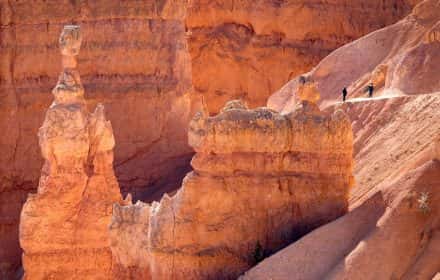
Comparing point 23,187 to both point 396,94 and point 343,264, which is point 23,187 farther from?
point 343,264

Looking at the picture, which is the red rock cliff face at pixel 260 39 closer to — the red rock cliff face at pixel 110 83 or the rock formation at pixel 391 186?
the red rock cliff face at pixel 110 83

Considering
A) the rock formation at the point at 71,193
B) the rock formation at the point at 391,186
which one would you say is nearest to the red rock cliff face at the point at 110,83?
the rock formation at the point at 391,186

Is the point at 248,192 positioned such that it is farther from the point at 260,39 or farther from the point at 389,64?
the point at 260,39

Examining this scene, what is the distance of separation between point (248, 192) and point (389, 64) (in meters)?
9.45

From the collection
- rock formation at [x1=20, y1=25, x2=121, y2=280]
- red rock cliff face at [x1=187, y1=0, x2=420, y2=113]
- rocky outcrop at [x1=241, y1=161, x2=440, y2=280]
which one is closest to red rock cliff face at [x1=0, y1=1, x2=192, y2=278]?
rock formation at [x1=20, y1=25, x2=121, y2=280]

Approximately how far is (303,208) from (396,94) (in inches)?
230

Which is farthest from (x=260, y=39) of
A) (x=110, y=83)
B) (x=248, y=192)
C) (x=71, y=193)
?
(x=248, y=192)

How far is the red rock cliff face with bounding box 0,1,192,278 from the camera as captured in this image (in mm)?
36281

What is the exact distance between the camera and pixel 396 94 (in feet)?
101

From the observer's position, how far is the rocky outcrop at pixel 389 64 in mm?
31453

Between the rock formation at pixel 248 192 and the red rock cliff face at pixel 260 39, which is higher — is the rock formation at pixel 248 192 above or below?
below

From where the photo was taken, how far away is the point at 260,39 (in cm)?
4800

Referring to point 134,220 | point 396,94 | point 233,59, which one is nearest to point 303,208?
point 134,220

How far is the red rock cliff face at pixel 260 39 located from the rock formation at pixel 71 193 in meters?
16.1
